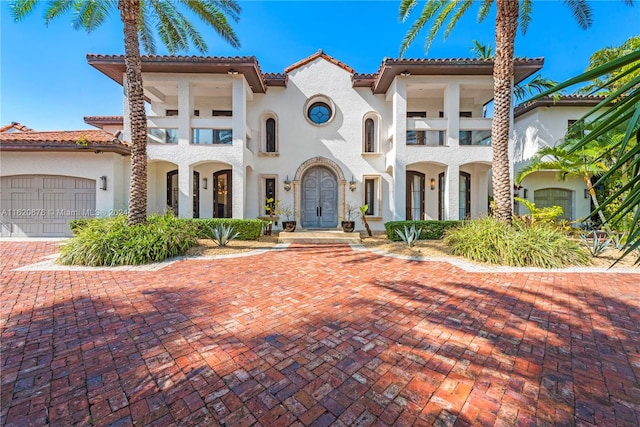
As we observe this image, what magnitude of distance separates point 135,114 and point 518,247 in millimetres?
12951

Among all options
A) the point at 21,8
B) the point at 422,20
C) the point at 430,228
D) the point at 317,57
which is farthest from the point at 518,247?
→ the point at 21,8

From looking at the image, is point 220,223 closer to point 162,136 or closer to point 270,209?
point 270,209

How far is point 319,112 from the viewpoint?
609 inches

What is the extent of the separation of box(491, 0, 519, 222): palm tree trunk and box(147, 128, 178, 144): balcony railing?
13.6 metres

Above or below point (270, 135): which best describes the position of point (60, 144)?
below

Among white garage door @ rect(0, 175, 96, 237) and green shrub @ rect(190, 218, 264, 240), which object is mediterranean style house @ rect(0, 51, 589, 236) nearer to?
white garage door @ rect(0, 175, 96, 237)

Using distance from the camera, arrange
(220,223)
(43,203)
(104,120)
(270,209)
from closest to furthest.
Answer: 1. (220,223)
2. (43,203)
3. (270,209)
4. (104,120)

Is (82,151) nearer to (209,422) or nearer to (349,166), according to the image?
(349,166)

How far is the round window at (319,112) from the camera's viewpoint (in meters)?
15.4

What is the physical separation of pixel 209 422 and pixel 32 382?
2.09m

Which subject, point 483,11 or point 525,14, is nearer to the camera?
point 525,14

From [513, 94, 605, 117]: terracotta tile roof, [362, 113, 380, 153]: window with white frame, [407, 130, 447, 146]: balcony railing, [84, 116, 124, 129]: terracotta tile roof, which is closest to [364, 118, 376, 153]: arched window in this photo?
[362, 113, 380, 153]: window with white frame

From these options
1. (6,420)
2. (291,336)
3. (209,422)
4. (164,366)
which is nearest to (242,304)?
(291,336)

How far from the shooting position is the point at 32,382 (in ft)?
9.25
